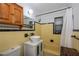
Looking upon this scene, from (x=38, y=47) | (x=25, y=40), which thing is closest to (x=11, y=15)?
(x=25, y=40)

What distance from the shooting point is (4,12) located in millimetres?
953

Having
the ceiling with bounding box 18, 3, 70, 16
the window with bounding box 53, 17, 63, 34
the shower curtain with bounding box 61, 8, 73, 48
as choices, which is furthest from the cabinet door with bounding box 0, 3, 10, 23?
the shower curtain with bounding box 61, 8, 73, 48

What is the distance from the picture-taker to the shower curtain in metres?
1.06

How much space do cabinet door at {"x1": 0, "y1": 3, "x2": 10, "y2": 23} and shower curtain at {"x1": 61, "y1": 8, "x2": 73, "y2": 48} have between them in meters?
0.63

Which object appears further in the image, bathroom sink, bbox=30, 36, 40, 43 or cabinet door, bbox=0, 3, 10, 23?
bathroom sink, bbox=30, 36, 40, 43

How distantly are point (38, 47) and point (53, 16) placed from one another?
→ 41 centimetres

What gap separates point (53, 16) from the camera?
1091 millimetres

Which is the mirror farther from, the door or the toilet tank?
the toilet tank

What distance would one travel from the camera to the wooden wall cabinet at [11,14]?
0.94 metres

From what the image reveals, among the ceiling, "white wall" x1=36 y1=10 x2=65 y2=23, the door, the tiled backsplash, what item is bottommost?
the door

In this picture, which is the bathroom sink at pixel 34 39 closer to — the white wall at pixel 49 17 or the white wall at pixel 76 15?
the white wall at pixel 49 17

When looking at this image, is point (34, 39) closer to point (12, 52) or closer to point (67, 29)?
point (12, 52)

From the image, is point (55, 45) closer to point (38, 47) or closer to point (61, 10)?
point (38, 47)

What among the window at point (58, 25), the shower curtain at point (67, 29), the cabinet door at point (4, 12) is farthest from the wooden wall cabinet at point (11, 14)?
the shower curtain at point (67, 29)
